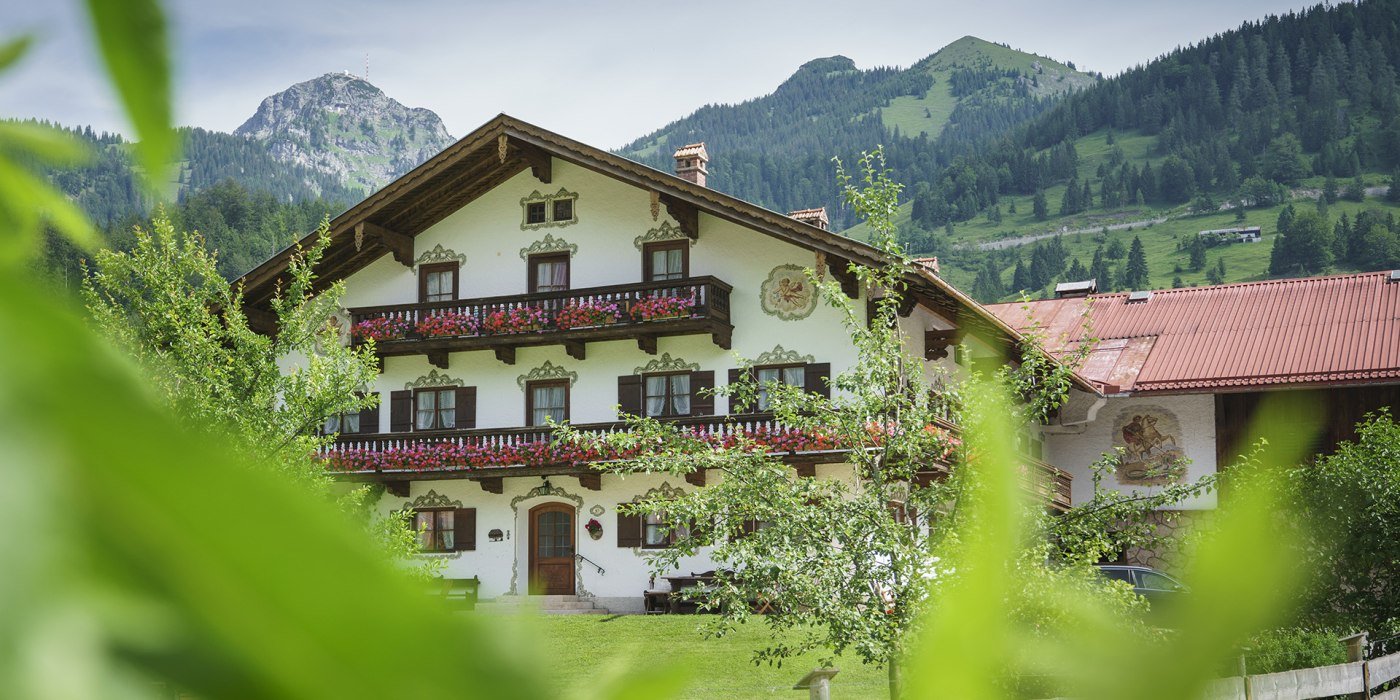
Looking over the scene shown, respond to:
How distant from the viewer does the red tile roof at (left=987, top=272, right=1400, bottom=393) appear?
26.9 metres

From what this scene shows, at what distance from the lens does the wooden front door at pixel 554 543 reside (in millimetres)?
25203

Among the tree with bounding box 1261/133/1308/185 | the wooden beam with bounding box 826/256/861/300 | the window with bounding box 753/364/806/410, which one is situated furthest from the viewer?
the tree with bounding box 1261/133/1308/185

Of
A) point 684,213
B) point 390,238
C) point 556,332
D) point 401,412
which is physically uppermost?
point 684,213

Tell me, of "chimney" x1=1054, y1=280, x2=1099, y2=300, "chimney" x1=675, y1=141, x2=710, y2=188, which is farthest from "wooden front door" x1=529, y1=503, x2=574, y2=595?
"chimney" x1=1054, y1=280, x2=1099, y2=300

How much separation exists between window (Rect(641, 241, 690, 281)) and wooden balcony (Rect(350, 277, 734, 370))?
2.54ft

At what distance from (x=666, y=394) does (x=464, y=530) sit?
5.25 metres

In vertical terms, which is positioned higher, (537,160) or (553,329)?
(537,160)

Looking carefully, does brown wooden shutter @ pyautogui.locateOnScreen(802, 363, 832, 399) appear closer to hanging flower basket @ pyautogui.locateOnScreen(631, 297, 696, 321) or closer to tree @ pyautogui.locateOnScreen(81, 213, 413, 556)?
hanging flower basket @ pyautogui.locateOnScreen(631, 297, 696, 321)

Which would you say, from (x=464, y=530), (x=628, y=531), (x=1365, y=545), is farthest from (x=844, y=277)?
(x=464, y=530)

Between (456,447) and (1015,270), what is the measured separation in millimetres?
113710

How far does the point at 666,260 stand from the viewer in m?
24.4

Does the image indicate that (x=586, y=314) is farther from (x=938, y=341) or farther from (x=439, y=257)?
(x=938, y=341)

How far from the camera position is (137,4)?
22 cm

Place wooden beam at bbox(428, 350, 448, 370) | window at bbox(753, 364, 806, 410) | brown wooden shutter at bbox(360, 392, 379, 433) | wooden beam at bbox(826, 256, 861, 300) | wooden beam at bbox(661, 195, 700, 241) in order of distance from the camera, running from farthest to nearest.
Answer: brown wooden shutter at bbox(360, 392, 379, 433)
wooden beam at bbox(428, 350, 448, 370)
wooden beam at bbox(661, 195, 700, 241)
window at bbox(753, 364, 806, 410)
wooden beam at bbox(826, 256, 861, 300)
